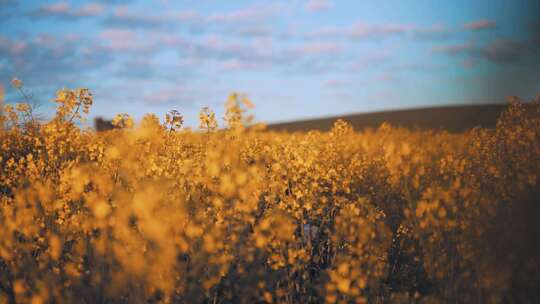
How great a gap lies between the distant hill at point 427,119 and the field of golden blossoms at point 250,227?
2754 cm

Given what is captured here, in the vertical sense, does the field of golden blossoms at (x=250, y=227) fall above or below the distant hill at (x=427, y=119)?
below

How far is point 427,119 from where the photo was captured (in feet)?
123

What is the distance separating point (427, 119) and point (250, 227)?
114 feet

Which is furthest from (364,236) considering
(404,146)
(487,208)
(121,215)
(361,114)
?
(361,114)

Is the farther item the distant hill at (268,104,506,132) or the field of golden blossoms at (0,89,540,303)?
the distant hill at (268,104,506,132)

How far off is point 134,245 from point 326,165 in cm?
424

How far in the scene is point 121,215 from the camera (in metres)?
3.81

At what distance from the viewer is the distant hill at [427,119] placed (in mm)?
34537

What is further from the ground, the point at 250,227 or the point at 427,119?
the point at 427,119

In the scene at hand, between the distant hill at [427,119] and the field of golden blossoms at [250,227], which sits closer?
the field of golden blossoms at [250,227]

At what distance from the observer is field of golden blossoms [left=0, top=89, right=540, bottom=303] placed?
3928 millimetres

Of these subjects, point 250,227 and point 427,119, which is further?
point 427,119

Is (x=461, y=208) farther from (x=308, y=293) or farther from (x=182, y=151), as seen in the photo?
(x=182, y=151)

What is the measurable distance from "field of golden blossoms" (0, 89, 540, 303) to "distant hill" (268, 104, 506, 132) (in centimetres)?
2754
